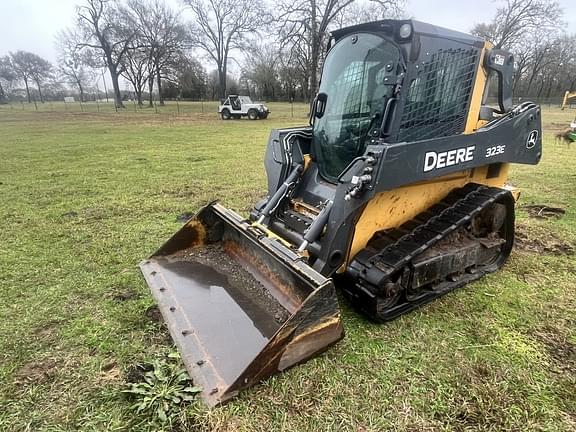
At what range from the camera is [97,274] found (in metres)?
3.52

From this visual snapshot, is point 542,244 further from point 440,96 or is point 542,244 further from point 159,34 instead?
point 159,34

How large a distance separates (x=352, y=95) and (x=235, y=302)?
198 cm

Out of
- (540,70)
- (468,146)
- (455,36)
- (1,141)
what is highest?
(540,70)

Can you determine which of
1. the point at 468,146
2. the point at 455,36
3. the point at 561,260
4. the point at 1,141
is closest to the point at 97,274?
the point at 468,146

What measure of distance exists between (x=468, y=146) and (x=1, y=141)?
593 inches

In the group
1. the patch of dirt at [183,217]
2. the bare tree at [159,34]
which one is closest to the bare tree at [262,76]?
the bare tree at [159,34]

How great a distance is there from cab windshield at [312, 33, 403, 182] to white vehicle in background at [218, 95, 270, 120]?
69.4 ft

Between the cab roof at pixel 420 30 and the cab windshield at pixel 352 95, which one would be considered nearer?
the cab roof at pixel 420 30

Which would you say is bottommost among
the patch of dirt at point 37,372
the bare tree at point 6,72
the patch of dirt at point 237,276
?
the patch of dirt at point 37,372

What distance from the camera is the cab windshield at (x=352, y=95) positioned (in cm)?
292

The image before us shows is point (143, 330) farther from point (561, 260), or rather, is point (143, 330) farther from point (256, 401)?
point (561, 260)

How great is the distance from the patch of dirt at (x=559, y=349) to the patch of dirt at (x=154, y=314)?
2.71 m

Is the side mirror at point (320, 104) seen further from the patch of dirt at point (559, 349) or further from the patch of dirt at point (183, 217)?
the patch of dirt at point (559, 349)

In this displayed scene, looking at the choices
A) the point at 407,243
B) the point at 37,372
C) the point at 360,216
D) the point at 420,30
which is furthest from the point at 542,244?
the point at 37,372
